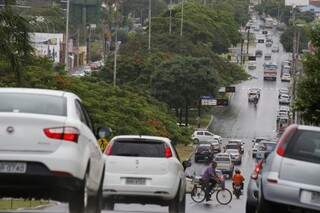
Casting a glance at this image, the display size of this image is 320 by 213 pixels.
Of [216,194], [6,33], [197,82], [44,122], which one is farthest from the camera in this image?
[197,82]

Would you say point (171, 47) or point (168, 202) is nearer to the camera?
point (168, 202)

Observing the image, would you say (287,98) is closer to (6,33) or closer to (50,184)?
(6,33)

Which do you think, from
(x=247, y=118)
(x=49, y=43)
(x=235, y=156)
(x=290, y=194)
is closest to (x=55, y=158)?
(x=290, y=194)

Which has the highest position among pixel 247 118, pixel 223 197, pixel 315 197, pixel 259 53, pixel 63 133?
pixel 63 133

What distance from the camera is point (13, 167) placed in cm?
1398

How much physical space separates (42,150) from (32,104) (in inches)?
28.5

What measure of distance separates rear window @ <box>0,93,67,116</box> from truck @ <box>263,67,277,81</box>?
139402 millimetres

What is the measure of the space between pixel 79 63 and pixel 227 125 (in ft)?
153

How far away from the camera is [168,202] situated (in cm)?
2114

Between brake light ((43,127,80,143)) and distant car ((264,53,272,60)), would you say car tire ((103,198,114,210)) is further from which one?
distant car ((264,53,272,60))

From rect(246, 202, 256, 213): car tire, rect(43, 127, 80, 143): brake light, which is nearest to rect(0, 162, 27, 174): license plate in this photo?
rect(43, 127, 80, 143): brake light

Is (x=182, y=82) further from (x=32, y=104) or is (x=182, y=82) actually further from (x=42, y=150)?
(x=42, y=150)

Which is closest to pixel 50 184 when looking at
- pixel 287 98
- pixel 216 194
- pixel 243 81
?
pixel 216 194

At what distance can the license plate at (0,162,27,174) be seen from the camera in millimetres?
13945
